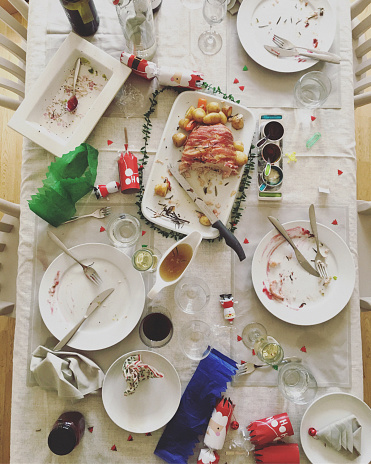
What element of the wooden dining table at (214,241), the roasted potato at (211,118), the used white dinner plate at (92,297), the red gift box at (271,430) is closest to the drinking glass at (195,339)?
the wooden dining table at (214,241)

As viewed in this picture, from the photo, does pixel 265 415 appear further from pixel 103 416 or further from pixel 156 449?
pixel 103 416

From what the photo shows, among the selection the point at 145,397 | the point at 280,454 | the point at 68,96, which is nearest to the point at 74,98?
the point at 68,96

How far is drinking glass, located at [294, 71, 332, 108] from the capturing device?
144 centimetres

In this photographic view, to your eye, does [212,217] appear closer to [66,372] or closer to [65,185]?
[65,185]

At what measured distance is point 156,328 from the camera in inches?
52.9

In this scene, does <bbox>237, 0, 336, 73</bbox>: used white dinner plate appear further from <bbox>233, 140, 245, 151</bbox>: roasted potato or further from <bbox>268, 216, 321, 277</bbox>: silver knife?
<bbox>268, 216, 321, 277</bbox>: silver knife

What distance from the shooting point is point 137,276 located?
1.35 meters

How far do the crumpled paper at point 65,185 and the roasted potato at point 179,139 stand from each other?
257mm

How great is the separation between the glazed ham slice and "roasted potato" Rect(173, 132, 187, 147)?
0.7 inches

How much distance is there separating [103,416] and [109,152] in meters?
0.84

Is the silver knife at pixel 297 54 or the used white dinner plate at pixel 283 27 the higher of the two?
the used white dinner plate at pixel 283 27

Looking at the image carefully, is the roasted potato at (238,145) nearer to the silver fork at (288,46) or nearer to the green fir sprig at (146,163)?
the green fir sprig at (146,163)

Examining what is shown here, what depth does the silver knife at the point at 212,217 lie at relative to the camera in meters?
1.35

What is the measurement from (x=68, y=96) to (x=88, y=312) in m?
0.72
